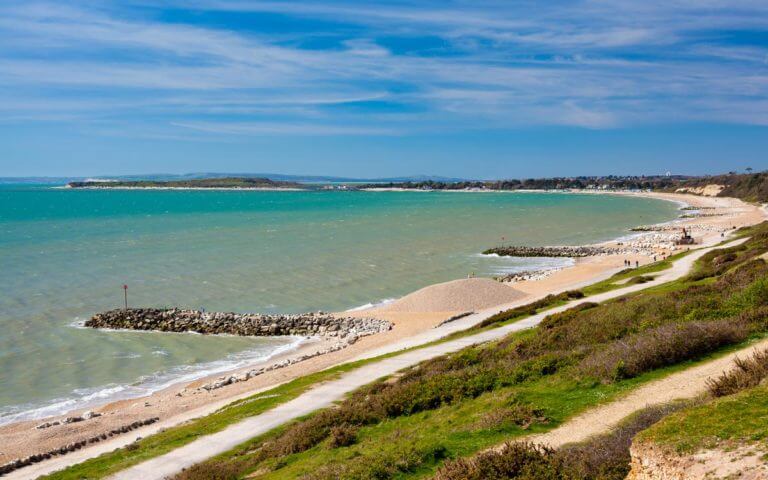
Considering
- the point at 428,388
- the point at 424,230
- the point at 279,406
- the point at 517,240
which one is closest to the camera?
the point at 428,388

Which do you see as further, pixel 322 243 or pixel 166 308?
pixel 322 243

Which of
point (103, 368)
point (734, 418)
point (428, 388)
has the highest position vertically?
point (734, 418)

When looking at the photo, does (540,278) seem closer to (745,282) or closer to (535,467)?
(745,282)

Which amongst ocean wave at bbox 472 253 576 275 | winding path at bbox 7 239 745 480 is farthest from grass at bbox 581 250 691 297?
ocean wave at bbox 472 253 576 275

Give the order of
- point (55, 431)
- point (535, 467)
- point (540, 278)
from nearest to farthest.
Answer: point (535, 467)
point (55, 431)
point (540, 278)

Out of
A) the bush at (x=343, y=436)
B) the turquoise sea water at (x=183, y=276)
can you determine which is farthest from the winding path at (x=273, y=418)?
the turquoise sea water at (x=183, y=276)

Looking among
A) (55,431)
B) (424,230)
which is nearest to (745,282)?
(55,431)
